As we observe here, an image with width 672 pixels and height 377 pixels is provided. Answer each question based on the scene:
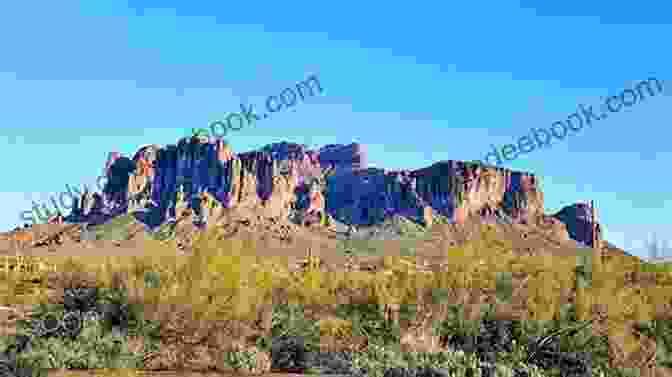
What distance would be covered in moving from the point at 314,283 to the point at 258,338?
9.21 feet

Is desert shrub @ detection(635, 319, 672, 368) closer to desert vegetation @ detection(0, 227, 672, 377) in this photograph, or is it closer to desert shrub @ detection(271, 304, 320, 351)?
desert vegetation @ detection(0, 227, 672, 377)

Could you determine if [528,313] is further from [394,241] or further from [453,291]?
[394,241]

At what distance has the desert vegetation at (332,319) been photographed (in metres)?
12.1

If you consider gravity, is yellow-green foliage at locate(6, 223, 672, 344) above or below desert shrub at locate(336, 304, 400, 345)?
above

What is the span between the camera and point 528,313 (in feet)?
46.2

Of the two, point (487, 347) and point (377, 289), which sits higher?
point (377, 289)

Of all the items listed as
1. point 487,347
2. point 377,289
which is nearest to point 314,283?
point 377,289

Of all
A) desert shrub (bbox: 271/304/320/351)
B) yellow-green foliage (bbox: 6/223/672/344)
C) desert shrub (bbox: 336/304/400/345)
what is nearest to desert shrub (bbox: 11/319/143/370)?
yellow-green foliage (bbox: 6/223/672/344)

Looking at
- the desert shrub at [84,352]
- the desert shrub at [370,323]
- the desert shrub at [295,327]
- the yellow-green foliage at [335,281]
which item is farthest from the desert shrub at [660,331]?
the desert shrub at [84,352]

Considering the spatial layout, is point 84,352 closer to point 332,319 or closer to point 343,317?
point 332,319

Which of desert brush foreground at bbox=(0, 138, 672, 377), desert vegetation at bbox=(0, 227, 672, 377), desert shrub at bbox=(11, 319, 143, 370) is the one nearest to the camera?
desert shrub at bbox=(11, 319, 143, 370)

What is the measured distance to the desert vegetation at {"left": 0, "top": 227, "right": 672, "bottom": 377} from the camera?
12086 millimetres

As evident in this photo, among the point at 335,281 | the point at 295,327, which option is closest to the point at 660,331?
the point at 335,281

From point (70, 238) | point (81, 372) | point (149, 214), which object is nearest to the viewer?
point (81, 372)
